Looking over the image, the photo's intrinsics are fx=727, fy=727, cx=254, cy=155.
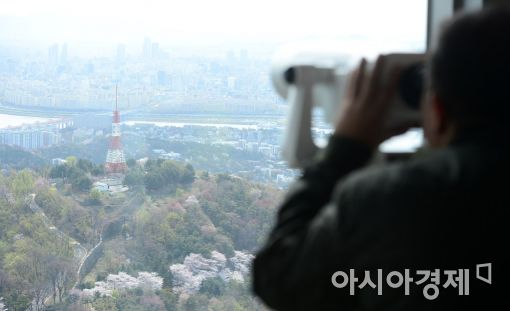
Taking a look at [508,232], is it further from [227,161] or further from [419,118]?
[227,161]

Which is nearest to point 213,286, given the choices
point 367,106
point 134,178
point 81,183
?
point 134,178

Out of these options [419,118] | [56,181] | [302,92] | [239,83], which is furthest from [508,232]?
[56,181]

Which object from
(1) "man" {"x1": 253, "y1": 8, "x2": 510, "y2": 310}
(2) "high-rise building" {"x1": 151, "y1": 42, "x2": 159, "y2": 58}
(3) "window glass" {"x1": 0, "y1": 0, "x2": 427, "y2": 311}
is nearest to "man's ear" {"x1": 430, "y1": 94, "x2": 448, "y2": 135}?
(1) "man" {"x1": 253, "y1": 8, "x2": 510, "y2": 310}

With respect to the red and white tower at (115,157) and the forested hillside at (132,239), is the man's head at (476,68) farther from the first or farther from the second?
the red and white tower at (115,157)

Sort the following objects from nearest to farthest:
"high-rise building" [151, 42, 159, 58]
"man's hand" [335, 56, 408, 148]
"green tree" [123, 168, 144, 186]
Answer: "man's hand" [335, 56, 408, 148]
"green tree" [123, 168, 144, 186]
"high-rise building" [151, 42, 159, 58]

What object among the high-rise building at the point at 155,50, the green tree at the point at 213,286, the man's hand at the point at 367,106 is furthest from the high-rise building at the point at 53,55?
the man's hand at the point at 367,106

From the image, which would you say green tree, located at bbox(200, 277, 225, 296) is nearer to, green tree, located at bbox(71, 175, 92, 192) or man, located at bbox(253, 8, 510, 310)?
green tree, located at bbox(71, 175, 92, 192)

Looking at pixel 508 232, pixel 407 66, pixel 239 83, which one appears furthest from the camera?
pixel 239 83
